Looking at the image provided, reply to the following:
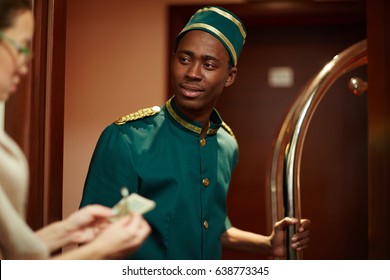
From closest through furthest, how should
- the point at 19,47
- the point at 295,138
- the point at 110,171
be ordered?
the point at 19,47 < the point at 110,171 < the point at 295,138

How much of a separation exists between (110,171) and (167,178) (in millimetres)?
79

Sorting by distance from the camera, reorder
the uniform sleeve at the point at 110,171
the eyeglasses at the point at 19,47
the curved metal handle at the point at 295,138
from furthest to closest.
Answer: the curved metal handle at the point at 295,138, the uniform sleeve at the point at 110,171, the eyeglasses at the point at 19,47

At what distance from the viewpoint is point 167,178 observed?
65 centimetres

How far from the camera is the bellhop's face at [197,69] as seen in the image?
26.3 inches

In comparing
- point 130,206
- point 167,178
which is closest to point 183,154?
point 167,178

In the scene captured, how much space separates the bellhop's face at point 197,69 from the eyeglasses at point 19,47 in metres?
0.22

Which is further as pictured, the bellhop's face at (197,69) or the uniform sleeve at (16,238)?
the bellhop's face at (197,69)

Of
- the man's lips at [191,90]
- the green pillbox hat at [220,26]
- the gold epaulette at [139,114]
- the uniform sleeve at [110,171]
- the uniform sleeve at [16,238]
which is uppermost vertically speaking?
the green pillbox hat at [220,26]

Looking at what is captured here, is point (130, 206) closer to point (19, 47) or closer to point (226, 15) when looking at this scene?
point (19, 47)

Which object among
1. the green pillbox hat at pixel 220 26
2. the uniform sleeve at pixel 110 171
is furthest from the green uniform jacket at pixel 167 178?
the green pillbox hat at pixel 220 26

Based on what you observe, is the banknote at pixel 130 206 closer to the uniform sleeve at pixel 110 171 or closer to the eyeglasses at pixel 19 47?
the uniform sleeve at pixel 110 171

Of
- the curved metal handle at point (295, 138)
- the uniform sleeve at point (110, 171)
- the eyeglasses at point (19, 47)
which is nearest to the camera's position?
the eyeglasses at point (19, 47)

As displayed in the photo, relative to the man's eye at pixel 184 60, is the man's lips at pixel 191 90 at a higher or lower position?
lower

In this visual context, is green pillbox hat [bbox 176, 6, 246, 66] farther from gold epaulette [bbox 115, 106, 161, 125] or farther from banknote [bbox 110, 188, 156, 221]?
banknote [bbox 110, 188, 156, 221]
